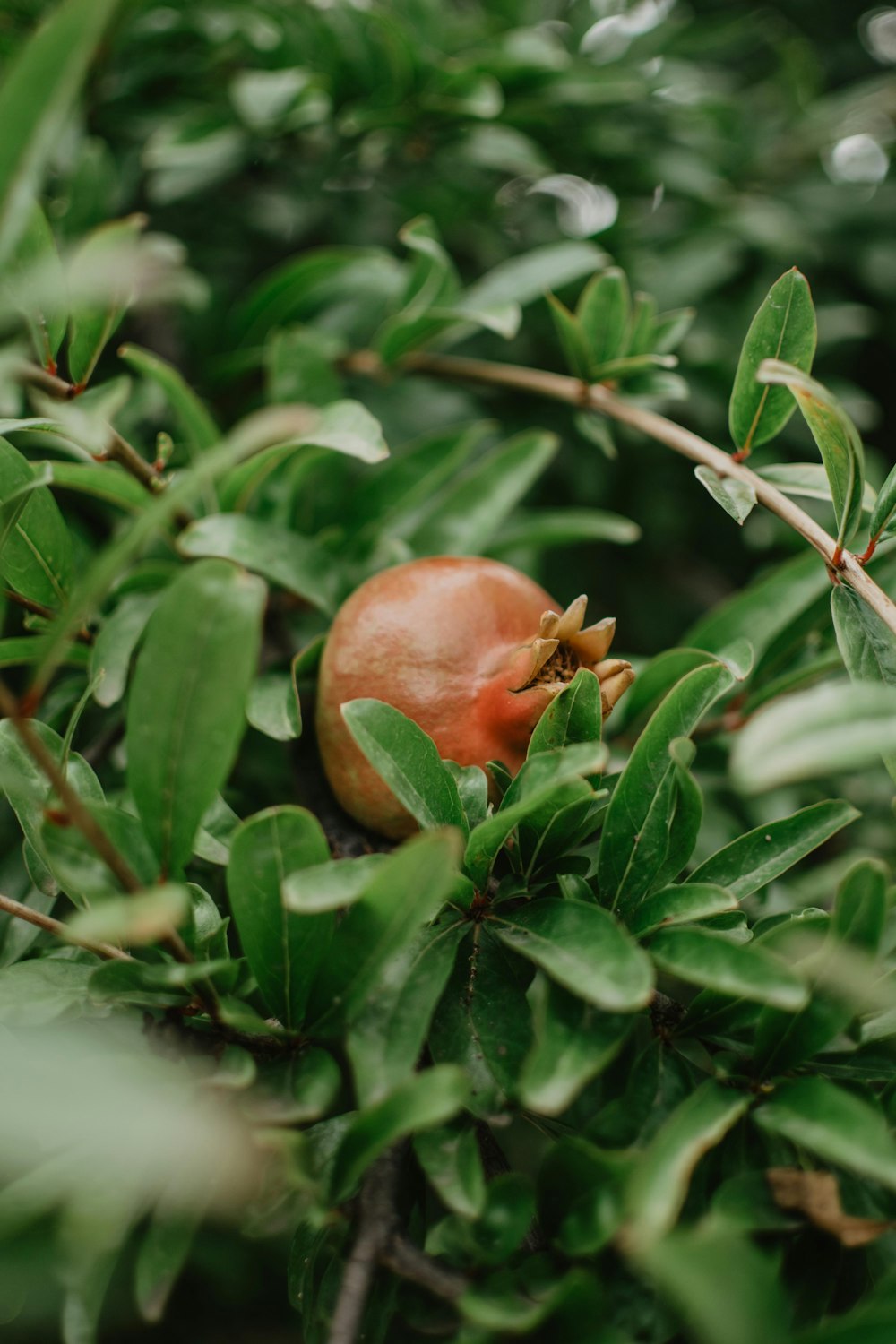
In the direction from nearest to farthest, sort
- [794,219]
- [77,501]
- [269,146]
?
[77,501] → [269,146] → [794,219]

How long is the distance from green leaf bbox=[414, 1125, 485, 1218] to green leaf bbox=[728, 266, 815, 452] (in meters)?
0.49

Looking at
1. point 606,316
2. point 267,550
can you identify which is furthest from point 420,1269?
point 606,316

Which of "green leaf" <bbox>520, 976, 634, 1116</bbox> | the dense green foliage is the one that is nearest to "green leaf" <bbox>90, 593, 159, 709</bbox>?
the dense green foliage

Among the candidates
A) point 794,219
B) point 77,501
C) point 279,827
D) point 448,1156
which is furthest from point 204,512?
point 794,219

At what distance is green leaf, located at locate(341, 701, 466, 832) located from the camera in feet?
1.74

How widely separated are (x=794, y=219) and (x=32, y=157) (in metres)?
1.32

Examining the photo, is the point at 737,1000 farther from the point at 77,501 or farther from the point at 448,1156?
the point at 77,501

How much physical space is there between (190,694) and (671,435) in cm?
44

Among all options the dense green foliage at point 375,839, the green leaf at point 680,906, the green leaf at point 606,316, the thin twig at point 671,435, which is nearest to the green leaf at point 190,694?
the dense green foliage at point 375,839

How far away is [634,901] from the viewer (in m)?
0.55

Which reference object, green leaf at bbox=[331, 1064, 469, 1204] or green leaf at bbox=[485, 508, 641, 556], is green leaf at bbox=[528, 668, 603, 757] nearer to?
green leaf at bbox=[331, 1064, 469, 1204]

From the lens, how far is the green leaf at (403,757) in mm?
531

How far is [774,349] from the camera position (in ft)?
2.09

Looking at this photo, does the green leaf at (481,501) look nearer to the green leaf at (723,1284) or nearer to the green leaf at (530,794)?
the green leaf at (530,794)
